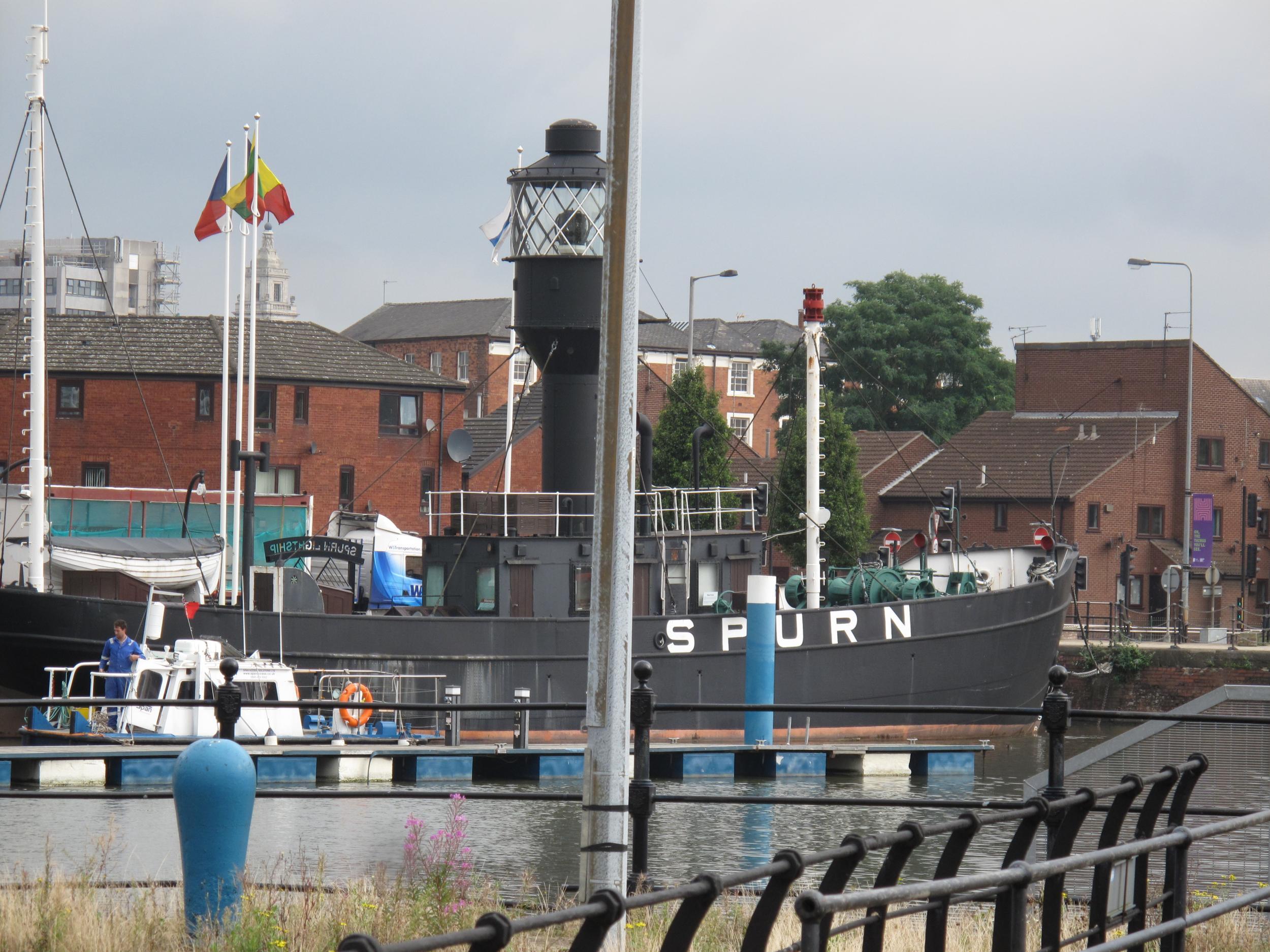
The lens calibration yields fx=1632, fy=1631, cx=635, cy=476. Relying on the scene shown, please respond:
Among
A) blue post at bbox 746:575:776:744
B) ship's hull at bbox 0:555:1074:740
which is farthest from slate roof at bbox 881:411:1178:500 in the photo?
blue post at bbox 746:575:776:744

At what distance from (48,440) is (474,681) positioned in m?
21.1

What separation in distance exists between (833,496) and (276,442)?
53.6 feet

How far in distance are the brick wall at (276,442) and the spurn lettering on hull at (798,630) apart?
55.2ft

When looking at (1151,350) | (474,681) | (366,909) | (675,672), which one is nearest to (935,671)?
(675,672)

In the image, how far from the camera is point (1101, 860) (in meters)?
4.78

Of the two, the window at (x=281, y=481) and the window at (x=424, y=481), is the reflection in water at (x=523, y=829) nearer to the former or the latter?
the window at (x=281, y=481)

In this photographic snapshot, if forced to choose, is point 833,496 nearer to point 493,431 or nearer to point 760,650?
point 493,431

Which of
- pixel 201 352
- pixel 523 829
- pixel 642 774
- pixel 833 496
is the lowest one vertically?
pixel 523 829

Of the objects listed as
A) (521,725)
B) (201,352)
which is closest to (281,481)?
(201,352)

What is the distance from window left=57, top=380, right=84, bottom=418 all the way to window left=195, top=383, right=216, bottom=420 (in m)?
3.03

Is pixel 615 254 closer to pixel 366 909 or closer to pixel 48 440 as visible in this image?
pixel 366 909

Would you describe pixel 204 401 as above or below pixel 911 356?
below

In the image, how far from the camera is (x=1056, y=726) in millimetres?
7098

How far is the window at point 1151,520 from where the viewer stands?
168ft
